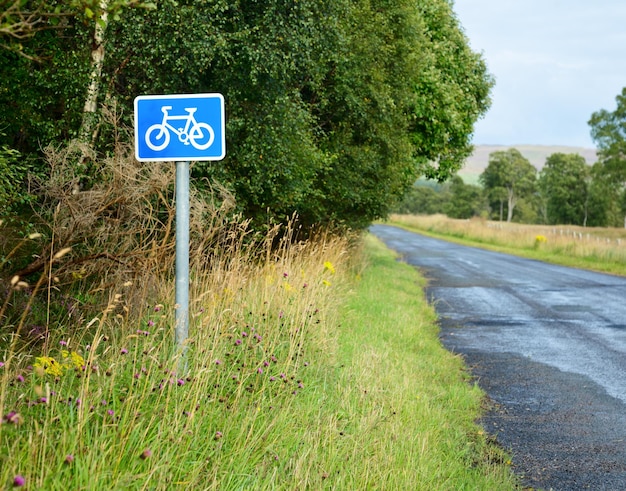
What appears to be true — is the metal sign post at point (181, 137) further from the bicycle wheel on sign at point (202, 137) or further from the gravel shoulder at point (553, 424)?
the gravel shoulder at point (553, 424)

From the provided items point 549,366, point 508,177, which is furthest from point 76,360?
point 508,177

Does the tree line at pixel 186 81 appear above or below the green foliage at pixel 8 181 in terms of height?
above

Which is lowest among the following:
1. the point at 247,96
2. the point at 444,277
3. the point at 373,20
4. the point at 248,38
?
the point at 444,277

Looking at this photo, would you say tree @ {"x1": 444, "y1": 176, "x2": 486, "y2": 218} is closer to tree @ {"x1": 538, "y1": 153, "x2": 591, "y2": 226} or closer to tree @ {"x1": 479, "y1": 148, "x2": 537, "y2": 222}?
tree @ {"x1": 479, "y1": 148, "x2": 537, "y2": 222}

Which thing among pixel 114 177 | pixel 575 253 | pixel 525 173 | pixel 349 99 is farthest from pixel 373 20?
pixel 525 173

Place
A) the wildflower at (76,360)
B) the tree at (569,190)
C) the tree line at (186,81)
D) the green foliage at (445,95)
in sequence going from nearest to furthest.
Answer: the wildflower at (76,360), the tree line at (186,81), the green foliage at (445,95), the tree at (569,190)

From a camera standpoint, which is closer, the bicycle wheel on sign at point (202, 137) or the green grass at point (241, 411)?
the green grass at point (241, 411)

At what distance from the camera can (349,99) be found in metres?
15.1

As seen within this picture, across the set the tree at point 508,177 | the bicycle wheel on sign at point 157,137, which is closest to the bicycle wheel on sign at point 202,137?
the bicycle wheel on sign at point 157,137

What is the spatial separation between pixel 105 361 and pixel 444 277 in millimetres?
17545

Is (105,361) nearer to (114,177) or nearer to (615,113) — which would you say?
(114,177)

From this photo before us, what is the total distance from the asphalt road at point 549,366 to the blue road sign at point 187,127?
10.6 feet

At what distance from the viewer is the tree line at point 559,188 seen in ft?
224

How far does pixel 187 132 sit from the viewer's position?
5059mm
